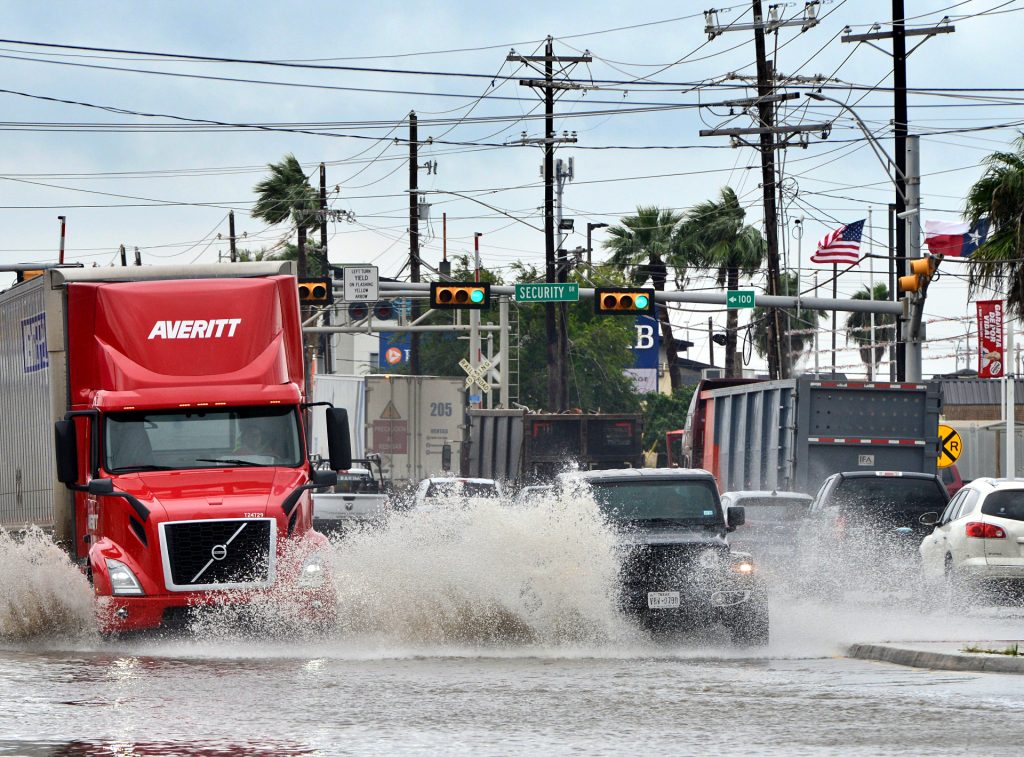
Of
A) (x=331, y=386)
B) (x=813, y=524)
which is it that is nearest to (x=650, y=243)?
(x=331, y=386)

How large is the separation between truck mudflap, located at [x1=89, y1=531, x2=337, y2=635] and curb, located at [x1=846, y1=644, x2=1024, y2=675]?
15.9 ft

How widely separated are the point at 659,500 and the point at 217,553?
14.6 feet

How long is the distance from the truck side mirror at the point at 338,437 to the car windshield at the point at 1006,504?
8.18 metres

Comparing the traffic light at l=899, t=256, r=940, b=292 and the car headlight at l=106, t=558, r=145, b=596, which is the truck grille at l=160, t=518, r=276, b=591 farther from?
the traffic light at l=899, t=256, r=940, b=292

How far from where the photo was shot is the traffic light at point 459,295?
133ft

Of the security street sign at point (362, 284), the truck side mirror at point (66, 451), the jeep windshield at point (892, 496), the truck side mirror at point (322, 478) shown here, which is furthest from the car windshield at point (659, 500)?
the security street sign at point (362, 284)

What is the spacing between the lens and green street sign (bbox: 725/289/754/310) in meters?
40.8

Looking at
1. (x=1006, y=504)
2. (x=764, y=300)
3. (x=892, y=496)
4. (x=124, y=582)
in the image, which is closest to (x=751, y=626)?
(x=124, y=582)

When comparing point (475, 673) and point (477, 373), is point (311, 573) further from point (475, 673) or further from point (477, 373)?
point (477, 373)

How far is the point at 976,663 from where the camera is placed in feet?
45.0

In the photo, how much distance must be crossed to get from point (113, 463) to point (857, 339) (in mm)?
88318

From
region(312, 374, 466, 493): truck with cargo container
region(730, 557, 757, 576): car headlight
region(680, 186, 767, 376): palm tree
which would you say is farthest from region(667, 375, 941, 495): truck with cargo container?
region(680, 186, 767, 376): palm tree

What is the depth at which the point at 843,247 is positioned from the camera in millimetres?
43938

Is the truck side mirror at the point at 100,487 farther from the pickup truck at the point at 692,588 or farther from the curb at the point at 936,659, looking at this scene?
the curb at the point at 936,659
